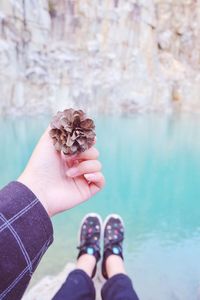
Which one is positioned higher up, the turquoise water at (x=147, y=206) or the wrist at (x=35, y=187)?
the wrist at (x=35, y=187)

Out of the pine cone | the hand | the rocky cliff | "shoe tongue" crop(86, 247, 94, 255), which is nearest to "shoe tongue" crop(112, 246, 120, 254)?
"shoe tongue" crop(86, 247, 94, 255)

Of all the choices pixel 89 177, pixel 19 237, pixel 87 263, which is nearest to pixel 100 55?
pixel 87 263

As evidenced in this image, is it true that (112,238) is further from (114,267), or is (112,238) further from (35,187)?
(35,187)

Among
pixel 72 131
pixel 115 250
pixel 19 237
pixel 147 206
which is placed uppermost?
pixel 72 131

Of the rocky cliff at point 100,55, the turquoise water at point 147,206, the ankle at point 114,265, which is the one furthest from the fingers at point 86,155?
the rocky cliff at point 100,55

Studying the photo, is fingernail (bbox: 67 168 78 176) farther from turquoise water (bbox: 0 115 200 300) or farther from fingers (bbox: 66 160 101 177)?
turquoise water (bbox: 0 115 200 300)

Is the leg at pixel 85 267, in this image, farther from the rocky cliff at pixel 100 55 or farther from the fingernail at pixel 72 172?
the rocky cliff at pixel 100 55

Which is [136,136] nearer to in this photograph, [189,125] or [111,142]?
[111,142]
